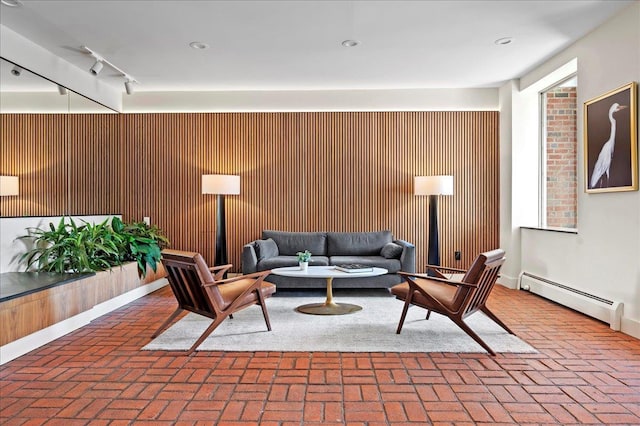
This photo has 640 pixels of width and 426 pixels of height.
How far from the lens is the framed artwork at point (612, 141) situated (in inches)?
144

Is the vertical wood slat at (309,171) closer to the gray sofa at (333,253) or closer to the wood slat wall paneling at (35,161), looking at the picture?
the gray sofa at (333,253)

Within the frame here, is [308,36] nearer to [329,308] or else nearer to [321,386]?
[329,308]

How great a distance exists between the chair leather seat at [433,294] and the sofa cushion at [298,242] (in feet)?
7.11

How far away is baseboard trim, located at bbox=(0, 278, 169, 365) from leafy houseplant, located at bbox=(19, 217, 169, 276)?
14.2 inches

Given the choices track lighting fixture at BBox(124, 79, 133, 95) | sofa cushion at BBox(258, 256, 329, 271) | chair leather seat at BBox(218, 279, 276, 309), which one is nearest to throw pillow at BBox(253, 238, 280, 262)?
sofa cushion at BBox(258, 256, 329, 271)

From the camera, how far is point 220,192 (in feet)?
19.1

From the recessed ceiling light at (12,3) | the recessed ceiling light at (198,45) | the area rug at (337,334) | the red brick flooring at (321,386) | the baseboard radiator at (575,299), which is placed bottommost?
the red brick flooring at (321,386)

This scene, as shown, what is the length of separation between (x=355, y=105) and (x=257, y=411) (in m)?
4.94

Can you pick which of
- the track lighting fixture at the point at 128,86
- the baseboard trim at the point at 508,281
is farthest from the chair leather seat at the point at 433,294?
the track lighting fixture at the point at 128,86

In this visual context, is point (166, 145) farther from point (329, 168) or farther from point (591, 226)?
point (591, 226)

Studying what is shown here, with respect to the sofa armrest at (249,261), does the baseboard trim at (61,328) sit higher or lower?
lower

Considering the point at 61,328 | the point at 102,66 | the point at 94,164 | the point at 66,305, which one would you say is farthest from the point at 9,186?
the point at 94,164

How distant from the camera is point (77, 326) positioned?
390 cm

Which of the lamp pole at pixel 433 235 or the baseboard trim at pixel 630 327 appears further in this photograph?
the lamp pole at pixel 433 235
